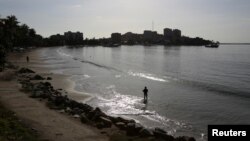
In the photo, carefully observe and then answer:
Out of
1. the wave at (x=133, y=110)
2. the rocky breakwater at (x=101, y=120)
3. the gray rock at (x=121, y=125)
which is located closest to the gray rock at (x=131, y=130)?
the rocky breakwater at (x=101, y=120)

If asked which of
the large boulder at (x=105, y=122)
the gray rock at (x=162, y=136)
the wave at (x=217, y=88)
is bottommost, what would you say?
the wave at (x=217, y=88)

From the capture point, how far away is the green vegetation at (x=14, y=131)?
1525 cm

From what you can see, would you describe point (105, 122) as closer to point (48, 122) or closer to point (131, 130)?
point (131, 130)

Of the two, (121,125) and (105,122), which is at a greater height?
(105,122)

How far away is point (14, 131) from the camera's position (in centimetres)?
1622

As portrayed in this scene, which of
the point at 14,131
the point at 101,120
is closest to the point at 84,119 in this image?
the point at 101,120

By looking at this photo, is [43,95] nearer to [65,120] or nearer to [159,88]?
[65,120]

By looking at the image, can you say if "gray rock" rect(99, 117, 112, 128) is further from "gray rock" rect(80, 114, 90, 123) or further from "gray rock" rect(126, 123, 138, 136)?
"gray rock" rect(126, 123, 138, 136)

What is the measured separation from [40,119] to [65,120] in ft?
4.97

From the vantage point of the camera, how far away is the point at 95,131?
19.2 metres

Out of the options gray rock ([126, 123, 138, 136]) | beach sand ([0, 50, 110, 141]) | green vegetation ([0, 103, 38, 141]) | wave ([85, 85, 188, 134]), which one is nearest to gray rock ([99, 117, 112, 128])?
beach sand ([0, 50, 110, 141])

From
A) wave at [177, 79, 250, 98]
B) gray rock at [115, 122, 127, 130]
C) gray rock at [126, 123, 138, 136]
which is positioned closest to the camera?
gray rock at [126, 123, 138, 136]

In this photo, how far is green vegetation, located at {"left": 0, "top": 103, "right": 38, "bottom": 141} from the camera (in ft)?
50.0

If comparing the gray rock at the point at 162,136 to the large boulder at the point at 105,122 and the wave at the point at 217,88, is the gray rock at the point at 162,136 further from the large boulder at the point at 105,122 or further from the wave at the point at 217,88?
the wave at the point at 217,88
